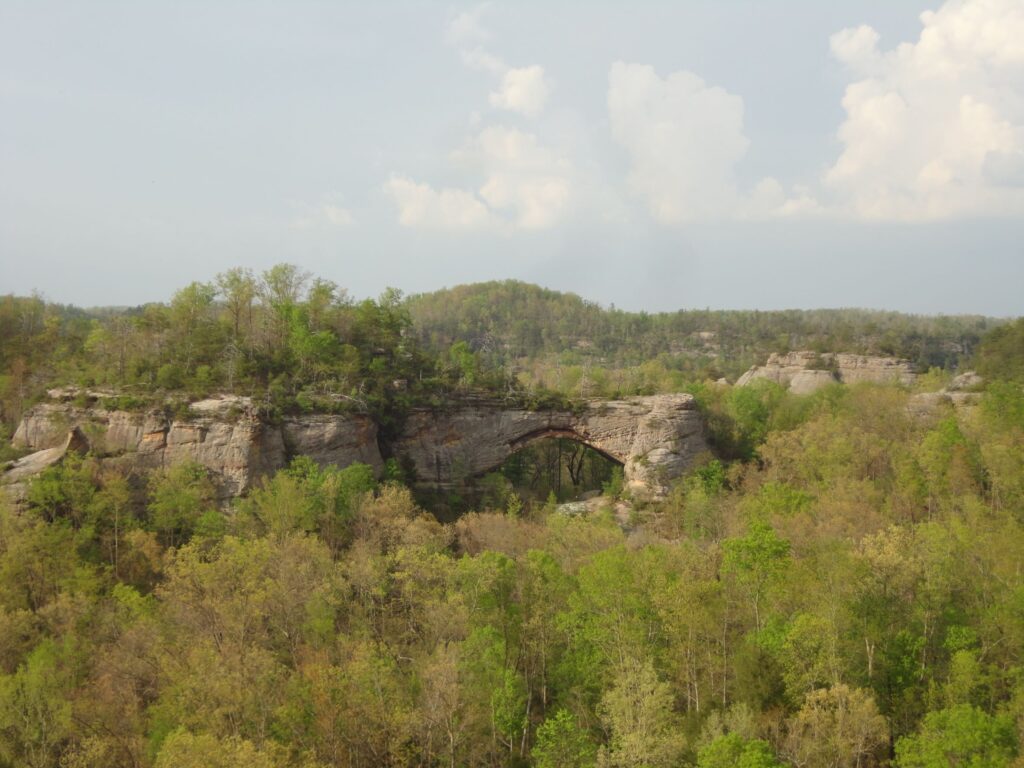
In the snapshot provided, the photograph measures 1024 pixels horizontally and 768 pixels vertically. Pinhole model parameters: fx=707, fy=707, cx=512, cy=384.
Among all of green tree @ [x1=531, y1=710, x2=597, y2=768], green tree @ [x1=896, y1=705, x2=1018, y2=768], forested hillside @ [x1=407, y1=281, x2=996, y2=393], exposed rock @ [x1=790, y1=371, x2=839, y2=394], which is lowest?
green tree @ [x1=531, y1=710, x2=597, y2=768]

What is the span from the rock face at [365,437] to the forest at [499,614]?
4.24ft

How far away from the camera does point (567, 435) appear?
4512cm

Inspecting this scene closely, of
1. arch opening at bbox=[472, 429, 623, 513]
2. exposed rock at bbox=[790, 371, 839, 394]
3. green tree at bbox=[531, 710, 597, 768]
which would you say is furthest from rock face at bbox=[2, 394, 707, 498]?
exposed rock at bbox=[790, 371, 839, 394]

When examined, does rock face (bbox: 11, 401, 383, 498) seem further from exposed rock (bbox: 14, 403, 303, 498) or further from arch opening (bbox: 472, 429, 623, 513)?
arch opening (bbox: 472, 429, 623, 513)

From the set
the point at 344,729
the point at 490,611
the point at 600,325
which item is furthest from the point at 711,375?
the point at 344,729

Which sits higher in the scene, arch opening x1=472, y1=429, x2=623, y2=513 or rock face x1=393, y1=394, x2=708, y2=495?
rock face x1=393, y1=394, x2=708, y2=495

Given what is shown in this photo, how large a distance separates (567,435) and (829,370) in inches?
1584

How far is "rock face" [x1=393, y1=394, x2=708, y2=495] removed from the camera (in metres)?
42.2

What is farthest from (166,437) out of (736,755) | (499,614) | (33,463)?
(736,755)

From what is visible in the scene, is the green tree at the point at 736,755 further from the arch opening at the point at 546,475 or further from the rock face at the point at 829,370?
the rock face at the point at 829,370

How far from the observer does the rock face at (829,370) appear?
7062cm

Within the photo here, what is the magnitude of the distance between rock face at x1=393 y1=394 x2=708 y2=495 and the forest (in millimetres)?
5243

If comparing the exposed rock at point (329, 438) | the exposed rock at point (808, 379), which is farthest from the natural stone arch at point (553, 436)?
the exposed rock at point (808, 379)

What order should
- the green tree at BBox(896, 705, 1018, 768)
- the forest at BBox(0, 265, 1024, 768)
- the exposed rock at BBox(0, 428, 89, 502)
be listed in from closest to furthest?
the green tree at BBox(896, 705, 1018, 768)
the forest at BBox(0, 265, 1024, 768)
the exposed rock at BBox(0, 428, 89, 502)
